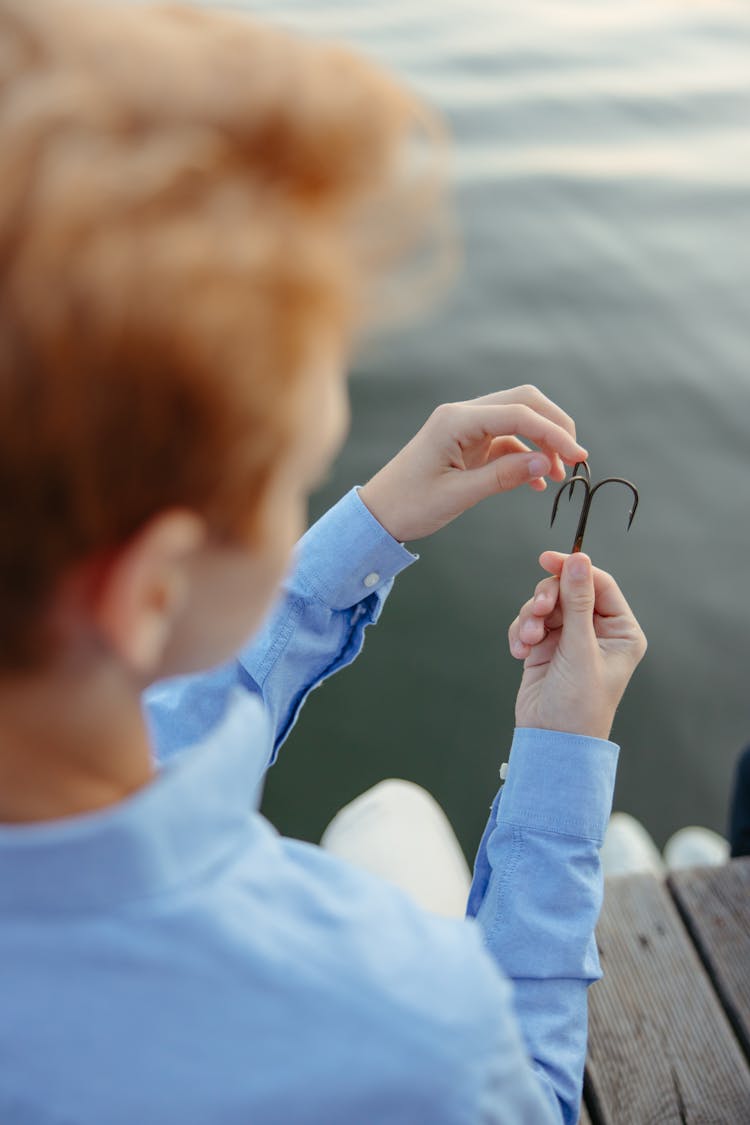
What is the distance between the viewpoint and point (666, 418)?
363 centimetres

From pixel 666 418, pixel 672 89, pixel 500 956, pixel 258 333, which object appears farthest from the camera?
pixel 672 89

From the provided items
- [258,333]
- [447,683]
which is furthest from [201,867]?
[447,683]

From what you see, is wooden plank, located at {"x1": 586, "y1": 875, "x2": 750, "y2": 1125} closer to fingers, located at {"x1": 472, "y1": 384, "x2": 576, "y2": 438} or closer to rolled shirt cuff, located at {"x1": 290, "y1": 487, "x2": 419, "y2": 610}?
rolled shirt cuff, located at {"x1": 290, "y1": 487, "x2": 419, "y2": 610}

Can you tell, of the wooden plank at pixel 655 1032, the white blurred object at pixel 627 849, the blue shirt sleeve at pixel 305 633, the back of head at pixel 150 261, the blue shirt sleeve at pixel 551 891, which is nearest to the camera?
the back of head at pixel 150 261

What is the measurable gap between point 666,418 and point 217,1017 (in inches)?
129

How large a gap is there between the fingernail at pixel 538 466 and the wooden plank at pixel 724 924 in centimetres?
86

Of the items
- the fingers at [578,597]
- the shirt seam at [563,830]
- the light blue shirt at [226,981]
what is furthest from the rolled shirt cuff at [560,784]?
the light blue shirt at [226,981]

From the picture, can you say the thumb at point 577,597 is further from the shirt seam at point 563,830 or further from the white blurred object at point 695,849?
the white blurred object at point 695,849

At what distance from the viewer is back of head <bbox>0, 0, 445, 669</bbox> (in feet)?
1.72

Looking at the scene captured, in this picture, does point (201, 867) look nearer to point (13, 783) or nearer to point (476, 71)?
point (13, 783)

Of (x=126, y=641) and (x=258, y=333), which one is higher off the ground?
(x=258, y=333)

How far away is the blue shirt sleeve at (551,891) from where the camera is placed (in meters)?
1.05

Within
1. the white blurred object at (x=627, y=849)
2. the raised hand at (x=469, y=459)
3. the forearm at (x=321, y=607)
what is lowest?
the white blurred object at (x=627, y=849)

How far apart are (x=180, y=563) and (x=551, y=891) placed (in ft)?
2.13
